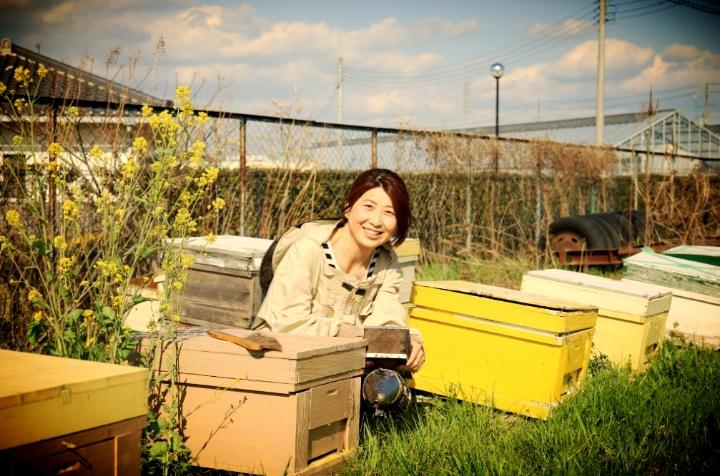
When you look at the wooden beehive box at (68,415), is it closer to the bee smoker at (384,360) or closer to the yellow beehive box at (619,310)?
the bee smoker at (384,360)

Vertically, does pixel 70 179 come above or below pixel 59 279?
above

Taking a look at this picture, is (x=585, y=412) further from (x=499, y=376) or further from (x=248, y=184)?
(x=248, y=184)

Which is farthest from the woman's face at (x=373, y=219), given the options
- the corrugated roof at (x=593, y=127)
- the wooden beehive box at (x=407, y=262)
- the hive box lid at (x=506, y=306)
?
the corrugated roof at (x=593, y=127)

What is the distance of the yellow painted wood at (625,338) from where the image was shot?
185 inches

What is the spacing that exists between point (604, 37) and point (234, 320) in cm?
2069

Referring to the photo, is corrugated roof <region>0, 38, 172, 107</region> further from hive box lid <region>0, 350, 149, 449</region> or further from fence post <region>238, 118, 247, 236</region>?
hive box lid <region>0, 350, 149, 449</region>

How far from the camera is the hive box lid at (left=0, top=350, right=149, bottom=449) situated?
1.79m

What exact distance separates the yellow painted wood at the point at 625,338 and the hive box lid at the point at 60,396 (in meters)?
3.69

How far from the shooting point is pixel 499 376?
3.96 meters

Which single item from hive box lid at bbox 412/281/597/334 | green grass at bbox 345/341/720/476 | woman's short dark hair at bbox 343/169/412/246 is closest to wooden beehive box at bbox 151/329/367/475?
green grass at bbox 345/341/720/476

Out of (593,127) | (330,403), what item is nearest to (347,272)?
(330,403)

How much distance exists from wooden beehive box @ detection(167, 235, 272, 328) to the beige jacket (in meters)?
0.58

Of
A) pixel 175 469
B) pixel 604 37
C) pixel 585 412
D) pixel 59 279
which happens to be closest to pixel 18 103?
pixel 59 279

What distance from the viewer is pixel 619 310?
15.5 ft
